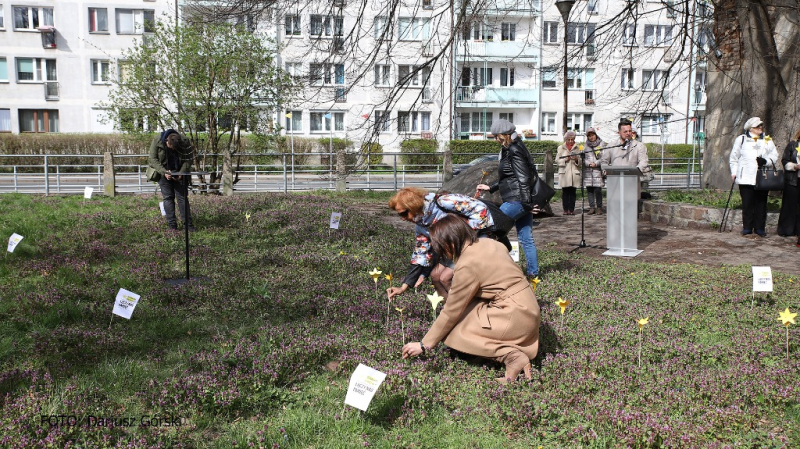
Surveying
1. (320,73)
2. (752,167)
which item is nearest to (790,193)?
(752,167)

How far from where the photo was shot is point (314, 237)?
10.4 meters

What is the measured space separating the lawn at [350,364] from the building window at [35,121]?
130ft

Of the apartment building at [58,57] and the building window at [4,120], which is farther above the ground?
the apartment building at [58,57]

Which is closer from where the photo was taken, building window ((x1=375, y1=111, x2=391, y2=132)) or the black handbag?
building window ((x1=375, y1=111, x2=391, y2=132))

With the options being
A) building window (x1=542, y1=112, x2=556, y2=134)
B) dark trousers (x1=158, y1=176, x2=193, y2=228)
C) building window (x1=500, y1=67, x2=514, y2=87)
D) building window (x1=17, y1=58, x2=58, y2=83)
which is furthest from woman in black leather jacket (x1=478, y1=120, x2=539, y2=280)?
building window (x1=542, y1=112, x2=556, y2=134)

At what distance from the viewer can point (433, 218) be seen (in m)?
5.53

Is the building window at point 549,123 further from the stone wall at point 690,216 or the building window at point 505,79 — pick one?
the stone wall at point 690,216

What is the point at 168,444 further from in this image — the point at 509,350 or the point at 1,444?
the point at 509,350

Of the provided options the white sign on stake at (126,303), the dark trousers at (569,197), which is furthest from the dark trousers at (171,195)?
the dark trousers at (569,197)

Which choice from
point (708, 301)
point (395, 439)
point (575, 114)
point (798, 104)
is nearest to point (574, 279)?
point (708, 301)

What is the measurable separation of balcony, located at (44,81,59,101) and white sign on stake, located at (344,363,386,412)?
149 feet

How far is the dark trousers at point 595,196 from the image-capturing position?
15.7 metres

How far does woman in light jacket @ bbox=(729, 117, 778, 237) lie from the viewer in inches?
449

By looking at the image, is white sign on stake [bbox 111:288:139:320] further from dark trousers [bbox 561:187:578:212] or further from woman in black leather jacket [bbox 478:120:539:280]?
dark trousers [bbox 561:187:578:212]
